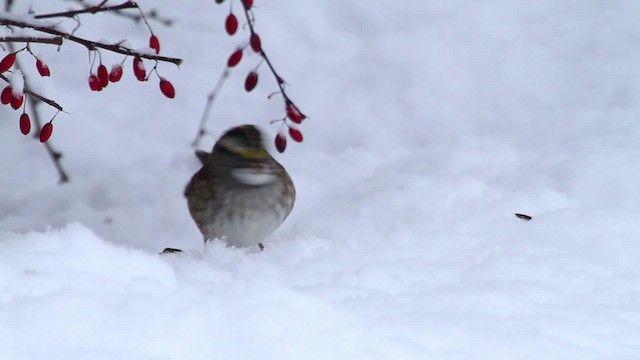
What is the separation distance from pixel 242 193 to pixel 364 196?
2.80 ft

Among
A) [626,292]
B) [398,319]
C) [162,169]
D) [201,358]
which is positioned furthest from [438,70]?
[201,358]

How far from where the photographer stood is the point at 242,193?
11.1 ft

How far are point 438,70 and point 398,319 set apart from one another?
11.9 ft

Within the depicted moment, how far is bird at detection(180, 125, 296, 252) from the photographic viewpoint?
3361 millimetres

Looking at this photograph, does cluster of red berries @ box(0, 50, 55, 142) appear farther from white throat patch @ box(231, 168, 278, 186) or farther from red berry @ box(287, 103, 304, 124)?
red berry @ box(287, 103, 304, 124)

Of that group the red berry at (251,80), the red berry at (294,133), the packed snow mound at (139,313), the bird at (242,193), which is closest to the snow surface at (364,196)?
the packed snow mound at (139,313)

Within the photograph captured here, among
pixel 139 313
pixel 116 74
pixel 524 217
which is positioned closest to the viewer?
pixel 139 313

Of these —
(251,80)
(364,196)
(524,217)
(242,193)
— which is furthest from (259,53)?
(524,217)

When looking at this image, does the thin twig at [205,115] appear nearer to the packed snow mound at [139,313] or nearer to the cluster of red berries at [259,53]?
the cluster of red berries at [259,53]

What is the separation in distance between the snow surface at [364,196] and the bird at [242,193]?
12cm

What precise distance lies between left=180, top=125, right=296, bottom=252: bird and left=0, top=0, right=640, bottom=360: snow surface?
12 centimetres

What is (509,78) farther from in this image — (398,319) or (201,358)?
(201,358)

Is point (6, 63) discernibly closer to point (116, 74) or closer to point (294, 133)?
point (116, 74)

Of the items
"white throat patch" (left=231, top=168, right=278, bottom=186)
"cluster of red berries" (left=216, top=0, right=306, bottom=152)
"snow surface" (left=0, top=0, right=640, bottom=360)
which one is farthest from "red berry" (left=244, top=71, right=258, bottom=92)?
"snow surface" (left=0, top=0, right=640, bottom=360)
